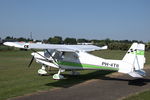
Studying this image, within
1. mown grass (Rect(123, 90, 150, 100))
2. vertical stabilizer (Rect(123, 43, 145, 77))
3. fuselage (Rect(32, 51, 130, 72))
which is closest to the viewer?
mown grass (Rect(123, 90, 150, 100))

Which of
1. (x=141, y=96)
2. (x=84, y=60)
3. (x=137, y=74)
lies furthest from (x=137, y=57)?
(x=141, y=96)

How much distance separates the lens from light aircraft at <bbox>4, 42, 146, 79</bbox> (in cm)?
1137

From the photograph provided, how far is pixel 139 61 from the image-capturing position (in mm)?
11445

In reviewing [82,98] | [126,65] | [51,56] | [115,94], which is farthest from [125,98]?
[51,56]

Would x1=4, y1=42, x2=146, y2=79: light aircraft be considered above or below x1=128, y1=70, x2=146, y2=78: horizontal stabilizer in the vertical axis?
above

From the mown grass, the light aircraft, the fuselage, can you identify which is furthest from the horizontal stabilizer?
the mown grass

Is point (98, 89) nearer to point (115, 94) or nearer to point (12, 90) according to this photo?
point (115, 94)

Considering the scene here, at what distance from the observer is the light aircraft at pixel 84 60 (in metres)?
11.4

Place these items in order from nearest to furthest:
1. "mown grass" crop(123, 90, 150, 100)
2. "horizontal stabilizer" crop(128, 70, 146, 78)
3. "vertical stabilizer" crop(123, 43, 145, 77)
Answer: "mown grass" crop(123, 90, 150, 100), "horizontal stabilizer" crop(128, 70, 146, 78), "vertical stabilizer" crop(123, 43, 145, 77)

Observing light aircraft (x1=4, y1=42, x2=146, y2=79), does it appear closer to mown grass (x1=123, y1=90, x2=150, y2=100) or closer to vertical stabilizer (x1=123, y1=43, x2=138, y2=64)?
vertical stabilizer (x1=123, y1=43, x2=138, y2=64)

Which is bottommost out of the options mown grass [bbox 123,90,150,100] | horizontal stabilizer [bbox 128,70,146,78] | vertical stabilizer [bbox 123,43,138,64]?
mown grass [bbox 123,90,150,100]

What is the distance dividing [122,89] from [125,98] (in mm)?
1832

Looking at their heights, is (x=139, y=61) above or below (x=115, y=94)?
above

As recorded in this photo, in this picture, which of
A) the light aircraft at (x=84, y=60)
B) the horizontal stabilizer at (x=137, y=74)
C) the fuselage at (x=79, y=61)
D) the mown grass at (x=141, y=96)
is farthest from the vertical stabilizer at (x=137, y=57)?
the mown grass at (x=141, y=96)
